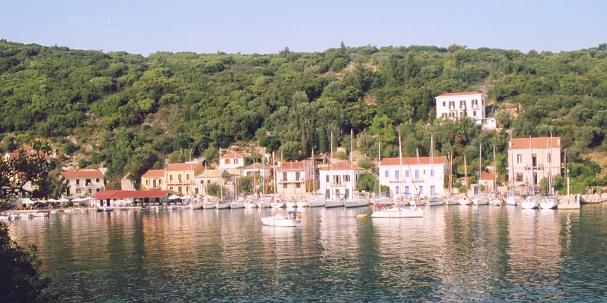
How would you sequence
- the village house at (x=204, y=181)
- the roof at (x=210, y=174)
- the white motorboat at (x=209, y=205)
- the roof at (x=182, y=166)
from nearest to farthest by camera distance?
the white motorboat at (x=209, y=205)
the village house at (x=204, y=181)
the roof at (x=210, y=174)
the roof at (x=182, y=166)

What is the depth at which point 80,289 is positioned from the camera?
29.2m

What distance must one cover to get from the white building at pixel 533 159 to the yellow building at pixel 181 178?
38997 mm

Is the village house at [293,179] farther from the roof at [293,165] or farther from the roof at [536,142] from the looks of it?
the roof at [536,142]

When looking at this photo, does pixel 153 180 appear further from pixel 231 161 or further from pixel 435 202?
pixel 435 202

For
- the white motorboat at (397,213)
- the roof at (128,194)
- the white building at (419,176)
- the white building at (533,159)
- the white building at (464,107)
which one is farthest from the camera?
the white building at (464,107)

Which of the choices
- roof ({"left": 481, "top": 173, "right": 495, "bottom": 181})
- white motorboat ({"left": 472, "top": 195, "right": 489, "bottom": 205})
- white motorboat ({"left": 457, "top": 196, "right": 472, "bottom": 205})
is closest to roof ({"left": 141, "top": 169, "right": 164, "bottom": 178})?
white motorboat ({"left": 457, "top": 196, "right": 472, "bottom": 205})

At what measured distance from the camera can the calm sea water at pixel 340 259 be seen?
90.4ft

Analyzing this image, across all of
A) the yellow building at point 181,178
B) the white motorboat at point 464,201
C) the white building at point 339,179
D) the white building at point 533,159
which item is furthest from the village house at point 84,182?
the white building at point 533,159

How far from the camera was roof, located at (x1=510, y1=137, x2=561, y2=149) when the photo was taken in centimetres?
7394

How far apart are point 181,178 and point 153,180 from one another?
13.5 feet

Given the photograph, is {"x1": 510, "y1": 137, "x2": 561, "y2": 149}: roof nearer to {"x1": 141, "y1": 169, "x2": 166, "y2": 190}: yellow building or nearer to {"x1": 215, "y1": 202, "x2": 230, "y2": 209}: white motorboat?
{"x1": 215, "y1": 202, "x2": 230, "y2": 209}: white motorboat

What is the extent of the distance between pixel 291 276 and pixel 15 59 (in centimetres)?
13092

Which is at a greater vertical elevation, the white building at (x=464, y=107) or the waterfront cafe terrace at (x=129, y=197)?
the white building at (x=464, y=107)

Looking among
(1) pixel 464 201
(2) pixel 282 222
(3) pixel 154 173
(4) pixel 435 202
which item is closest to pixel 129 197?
(3) pixel 154 173
